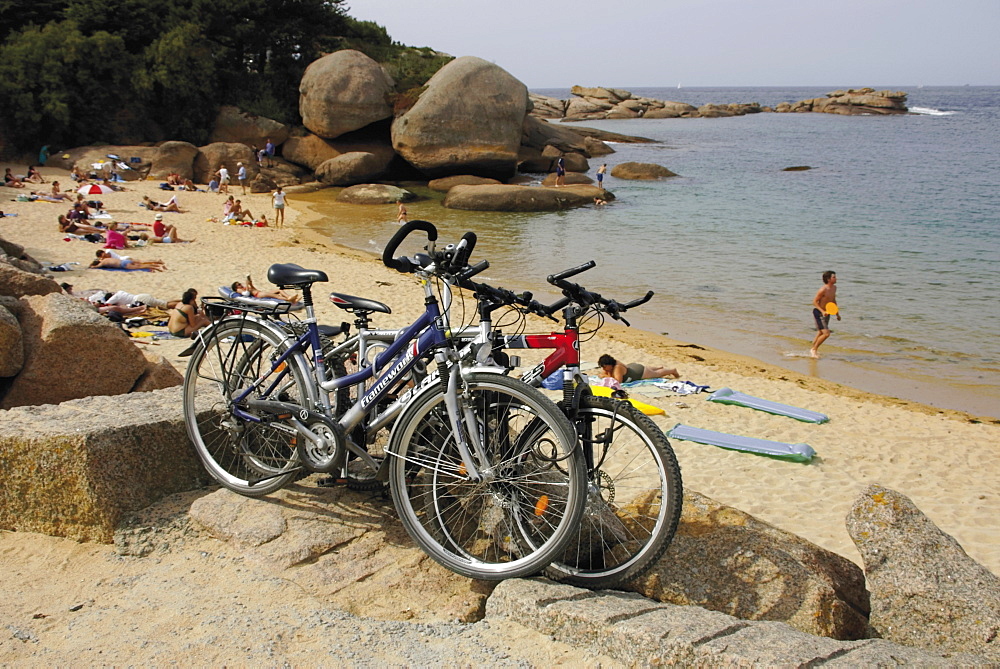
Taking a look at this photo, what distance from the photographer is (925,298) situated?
18.1 m

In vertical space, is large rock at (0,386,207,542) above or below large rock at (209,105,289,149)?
below

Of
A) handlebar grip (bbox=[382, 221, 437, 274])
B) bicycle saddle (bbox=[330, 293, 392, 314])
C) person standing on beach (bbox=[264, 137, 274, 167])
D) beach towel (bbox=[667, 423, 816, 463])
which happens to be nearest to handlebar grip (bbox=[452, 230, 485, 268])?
handlebar grip (bbox=[382, 221, 437, 274])

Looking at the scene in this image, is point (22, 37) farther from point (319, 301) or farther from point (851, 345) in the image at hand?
point (851, 345)

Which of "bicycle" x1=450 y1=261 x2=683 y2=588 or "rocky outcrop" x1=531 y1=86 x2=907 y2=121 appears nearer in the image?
"bicycle" x1=450 y1=261 x2=683 y2=588

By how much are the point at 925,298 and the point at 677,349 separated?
320 inches

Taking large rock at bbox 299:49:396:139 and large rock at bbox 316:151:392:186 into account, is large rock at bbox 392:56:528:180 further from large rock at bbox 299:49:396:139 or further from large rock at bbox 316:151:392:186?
large rock at bbox 299:49:396:139

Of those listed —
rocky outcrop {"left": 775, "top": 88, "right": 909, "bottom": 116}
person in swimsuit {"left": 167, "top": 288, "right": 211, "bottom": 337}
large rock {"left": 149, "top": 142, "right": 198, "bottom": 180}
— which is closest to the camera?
person in swimsuit {"left": 167, "top": 288, "right": 211, "bottom": 337}

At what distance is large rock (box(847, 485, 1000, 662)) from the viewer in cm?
344

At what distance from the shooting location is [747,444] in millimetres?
8727

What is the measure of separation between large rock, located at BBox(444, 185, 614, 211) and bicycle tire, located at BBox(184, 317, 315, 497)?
25.2 meters

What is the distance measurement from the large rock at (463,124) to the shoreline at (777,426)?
48.0 ft

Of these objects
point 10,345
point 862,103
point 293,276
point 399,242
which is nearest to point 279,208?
point 10,345

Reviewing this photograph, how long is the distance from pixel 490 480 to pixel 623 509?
79 centimetres

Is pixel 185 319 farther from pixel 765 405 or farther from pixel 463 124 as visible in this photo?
pixel 463 124
